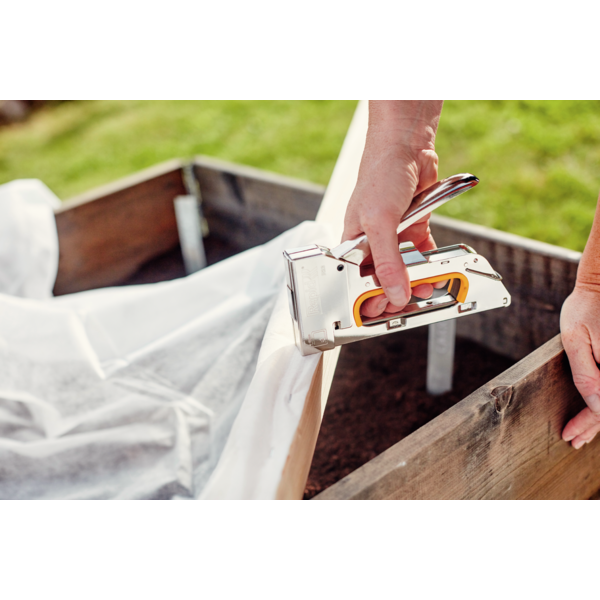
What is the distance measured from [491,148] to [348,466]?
7.10ft

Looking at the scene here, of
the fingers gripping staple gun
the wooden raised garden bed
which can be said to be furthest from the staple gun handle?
the wooden raised garden bed

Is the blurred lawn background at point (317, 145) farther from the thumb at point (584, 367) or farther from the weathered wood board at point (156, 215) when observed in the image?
the thumb at point (584, 367)

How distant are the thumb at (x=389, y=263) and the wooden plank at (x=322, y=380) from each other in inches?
6.6

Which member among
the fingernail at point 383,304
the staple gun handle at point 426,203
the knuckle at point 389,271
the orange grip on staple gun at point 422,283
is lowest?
the fingernail at point 383,304

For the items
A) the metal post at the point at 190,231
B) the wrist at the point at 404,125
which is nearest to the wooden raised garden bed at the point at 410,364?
the metal post at the point at 190,231

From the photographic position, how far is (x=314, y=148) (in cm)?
316

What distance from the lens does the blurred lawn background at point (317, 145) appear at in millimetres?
2479

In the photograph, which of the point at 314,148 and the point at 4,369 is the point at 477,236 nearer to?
the point at 4,369

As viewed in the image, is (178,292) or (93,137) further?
(93,137)

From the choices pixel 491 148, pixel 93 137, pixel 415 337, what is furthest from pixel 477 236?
pixel 93 137

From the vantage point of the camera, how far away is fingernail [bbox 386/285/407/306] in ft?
2.87

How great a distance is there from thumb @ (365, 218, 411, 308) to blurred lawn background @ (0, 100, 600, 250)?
5.27 ft

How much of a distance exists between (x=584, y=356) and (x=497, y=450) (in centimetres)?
23

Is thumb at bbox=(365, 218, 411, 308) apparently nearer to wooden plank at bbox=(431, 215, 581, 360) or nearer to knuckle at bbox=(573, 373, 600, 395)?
knuckle at bbox=(573, 373, 600, 395)
